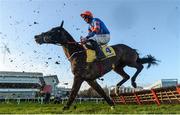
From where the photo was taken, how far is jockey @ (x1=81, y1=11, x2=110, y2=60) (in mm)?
9883

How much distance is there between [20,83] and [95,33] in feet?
161

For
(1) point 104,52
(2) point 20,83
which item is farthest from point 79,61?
(2) point 20,83

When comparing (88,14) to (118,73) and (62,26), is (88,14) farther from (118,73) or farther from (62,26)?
(118,73)

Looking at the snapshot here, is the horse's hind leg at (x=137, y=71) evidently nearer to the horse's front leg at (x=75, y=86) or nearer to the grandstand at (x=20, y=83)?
the horse's front leg at (x=75, y=86)

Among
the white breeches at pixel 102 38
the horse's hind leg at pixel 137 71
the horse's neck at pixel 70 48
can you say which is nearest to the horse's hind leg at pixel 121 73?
the horse's hind leg at pixel 137 71

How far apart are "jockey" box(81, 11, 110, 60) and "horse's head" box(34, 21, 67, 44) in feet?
1.93

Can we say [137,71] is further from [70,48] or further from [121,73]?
[70,48]

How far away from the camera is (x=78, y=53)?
9.80 metres

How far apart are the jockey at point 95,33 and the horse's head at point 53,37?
59 cm

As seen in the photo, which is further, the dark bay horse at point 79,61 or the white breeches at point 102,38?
the white breeches at point 102,38

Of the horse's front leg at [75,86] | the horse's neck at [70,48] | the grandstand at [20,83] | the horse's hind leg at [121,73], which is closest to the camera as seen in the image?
the horse's front leg at [75,86]

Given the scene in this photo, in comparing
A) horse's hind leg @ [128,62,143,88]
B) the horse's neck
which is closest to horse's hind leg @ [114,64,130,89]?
horse's hind leg @ [128,62,143,88]

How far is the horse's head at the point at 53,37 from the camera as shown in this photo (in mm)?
9961

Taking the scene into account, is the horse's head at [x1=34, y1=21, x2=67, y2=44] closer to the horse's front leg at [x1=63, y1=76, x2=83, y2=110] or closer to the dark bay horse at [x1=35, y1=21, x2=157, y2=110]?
the dark bay horse at [x1=35, y1=21, x2=157, y2=110]
